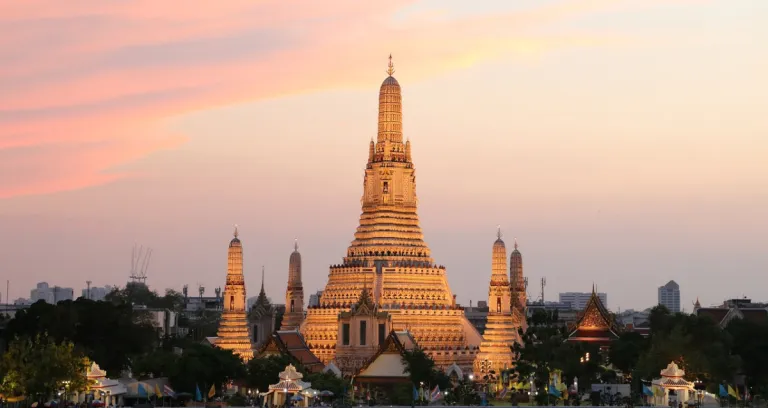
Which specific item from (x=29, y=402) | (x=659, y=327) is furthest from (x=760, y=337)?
(x=29, y=402)

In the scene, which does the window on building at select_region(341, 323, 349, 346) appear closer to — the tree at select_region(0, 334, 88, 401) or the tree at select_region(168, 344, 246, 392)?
the tree at select_region(168, 344, 246, 392)

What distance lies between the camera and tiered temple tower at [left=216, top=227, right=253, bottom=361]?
154 m

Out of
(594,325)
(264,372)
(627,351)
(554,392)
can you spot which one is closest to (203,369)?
(264,372)

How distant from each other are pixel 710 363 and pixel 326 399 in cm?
3123

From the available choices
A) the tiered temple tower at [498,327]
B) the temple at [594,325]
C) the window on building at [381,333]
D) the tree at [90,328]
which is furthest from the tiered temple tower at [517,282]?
the tree at [90,328]

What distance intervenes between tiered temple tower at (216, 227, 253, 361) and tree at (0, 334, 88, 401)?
5115cm

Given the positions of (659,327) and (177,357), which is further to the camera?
(659,327)

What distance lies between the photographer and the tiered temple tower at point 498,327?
150 m

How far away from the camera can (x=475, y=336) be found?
160 meters

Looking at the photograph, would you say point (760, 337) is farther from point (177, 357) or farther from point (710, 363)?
point (177, 357)

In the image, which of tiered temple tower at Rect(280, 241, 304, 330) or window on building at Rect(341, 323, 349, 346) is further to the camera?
tiered temple tower at Rect(280, 241, 304, 330)

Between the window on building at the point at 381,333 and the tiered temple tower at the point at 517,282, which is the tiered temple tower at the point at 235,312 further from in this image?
the tiered temple tower at the point at 517,282

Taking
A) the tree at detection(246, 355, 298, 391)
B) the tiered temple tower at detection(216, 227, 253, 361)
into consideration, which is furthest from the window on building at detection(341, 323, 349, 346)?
the tree at detection(246, 355, 298, 391)

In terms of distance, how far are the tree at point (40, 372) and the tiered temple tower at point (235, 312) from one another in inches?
2014
